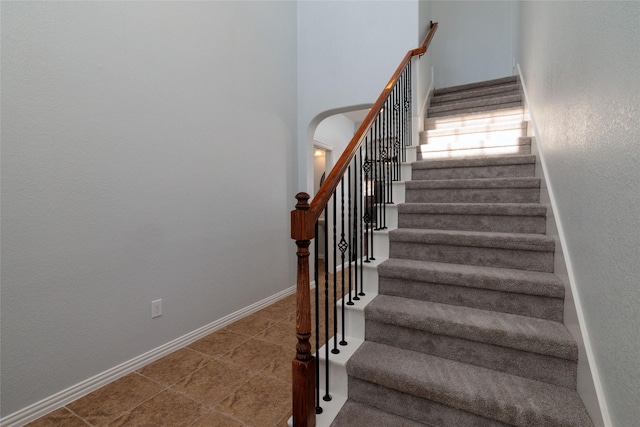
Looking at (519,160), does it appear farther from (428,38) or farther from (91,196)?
(91,196)

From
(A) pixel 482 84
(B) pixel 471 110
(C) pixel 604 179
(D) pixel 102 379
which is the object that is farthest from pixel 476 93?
(D) pixel 102 379

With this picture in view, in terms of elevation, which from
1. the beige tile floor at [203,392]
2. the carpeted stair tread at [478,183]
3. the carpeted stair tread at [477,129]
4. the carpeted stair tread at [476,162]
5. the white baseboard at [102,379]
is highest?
the carpeted stair tread at [477,129]

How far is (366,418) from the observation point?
1332 mm

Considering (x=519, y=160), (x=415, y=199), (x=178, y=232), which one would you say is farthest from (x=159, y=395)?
(x=519, y=160)

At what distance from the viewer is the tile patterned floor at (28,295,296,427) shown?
1556mm

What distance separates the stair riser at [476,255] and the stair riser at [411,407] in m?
0.88

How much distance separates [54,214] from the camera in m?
1.64

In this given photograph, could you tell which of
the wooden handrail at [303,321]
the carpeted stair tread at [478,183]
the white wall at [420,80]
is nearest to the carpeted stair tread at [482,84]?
the white wall at [420,80]

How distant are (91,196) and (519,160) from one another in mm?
2974

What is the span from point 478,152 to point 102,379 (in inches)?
132

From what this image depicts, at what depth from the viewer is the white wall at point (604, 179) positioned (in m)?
0.85

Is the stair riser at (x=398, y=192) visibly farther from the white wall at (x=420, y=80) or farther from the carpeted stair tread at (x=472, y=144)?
the white wall at (x=420, y=80)

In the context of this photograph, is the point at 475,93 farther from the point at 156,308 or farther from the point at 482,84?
the point at 156,308

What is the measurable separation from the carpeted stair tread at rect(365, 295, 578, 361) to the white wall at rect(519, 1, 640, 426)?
15cm
